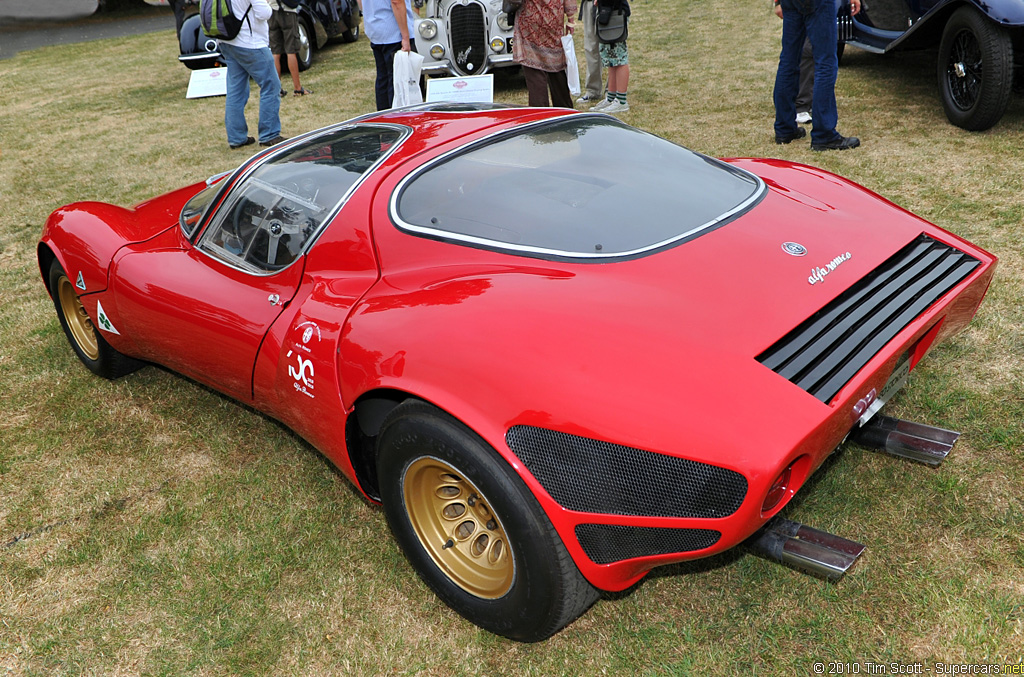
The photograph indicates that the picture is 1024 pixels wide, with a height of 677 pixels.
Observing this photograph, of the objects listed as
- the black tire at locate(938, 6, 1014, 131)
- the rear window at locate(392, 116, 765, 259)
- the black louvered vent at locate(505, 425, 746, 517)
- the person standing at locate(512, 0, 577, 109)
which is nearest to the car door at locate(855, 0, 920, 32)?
the black tire at locate(938, 6, 1014, 131)

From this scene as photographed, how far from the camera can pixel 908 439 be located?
2.46 meters

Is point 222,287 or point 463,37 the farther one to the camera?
point 463,37

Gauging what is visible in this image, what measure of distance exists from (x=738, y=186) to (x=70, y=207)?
121 inches

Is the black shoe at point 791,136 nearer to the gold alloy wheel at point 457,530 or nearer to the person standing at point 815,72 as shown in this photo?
the person standing at point 815,72

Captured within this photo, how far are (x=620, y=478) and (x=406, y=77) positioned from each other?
498 cm

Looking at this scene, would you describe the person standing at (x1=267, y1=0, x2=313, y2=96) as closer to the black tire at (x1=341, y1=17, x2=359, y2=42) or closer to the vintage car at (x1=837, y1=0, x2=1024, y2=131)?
the black tire at (x1=341, y1=17, x2=359, y2=42)

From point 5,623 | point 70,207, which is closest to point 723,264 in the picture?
point 5,623

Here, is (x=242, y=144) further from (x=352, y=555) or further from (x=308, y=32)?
(x=352, y=555)

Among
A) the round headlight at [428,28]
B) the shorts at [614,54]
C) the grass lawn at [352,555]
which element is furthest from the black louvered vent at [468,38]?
the grass lawn at [352,555]

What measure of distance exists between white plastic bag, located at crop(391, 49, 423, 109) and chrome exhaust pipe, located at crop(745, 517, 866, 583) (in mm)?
4772

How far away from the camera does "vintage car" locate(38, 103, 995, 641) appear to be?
1.76 metres

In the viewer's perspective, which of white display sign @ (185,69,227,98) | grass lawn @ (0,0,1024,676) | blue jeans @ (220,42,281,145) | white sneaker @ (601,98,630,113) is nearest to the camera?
grass lawn @ (0,0,1024,676)

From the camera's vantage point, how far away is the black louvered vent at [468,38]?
8.20 meters

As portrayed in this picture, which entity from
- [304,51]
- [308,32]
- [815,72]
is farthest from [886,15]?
[308,32]
